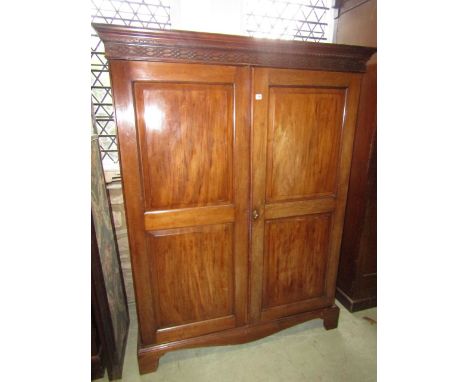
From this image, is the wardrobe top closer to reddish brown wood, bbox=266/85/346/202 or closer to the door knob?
reddish brown wood, bbox=266/85/346/202

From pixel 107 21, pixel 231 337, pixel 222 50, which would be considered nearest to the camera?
pixel 222 50

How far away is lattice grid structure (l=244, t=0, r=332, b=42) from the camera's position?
5.84 ft

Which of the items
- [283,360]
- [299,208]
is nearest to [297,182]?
[299,208]

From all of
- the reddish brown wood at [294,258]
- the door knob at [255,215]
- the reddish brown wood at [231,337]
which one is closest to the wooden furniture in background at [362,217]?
the reddish brown wood at [231,337]

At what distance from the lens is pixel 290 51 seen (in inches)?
44.0

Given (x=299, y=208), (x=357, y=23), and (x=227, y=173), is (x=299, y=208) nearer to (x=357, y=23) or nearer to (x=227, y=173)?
(x=227, y=173)

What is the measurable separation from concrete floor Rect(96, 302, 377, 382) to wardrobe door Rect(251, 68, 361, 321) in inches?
9.7

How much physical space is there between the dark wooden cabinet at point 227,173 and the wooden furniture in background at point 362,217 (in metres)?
0.38

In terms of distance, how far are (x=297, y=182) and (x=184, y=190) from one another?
62 cm

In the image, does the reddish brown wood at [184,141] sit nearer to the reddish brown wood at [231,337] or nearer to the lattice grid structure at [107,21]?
the lattice grid structure at [107,21]

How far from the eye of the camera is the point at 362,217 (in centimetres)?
173

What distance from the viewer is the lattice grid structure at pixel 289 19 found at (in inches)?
70.1
